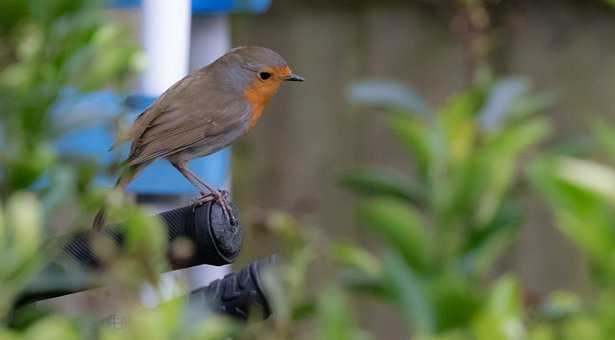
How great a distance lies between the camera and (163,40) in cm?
359

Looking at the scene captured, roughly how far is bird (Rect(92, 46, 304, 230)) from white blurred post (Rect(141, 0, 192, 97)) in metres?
0.16

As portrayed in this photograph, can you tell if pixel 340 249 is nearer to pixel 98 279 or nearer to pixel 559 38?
pixel 98 279

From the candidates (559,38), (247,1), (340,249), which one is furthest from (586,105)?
(340,249)

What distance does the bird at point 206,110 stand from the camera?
324 centimetres

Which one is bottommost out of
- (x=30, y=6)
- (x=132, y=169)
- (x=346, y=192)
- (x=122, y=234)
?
(x=346, y=192)

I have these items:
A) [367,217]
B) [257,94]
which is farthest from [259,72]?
Answer: [367,217]

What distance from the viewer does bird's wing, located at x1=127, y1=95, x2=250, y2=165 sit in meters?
3.22

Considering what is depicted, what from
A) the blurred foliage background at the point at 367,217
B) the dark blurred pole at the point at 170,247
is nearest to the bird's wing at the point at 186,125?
the blurred foliage background at the point at 367,217

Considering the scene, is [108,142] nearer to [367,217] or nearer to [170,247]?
[170,247]

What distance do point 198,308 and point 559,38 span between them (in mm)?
3583

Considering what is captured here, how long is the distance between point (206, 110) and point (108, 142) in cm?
30

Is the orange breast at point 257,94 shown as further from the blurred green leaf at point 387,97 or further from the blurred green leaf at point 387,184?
the blurred green leaf at point 387,184

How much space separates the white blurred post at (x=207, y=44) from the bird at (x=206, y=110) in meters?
0.53

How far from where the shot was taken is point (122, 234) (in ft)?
5.81
